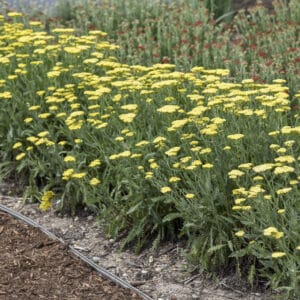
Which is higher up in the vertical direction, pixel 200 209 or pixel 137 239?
pixel 200 209

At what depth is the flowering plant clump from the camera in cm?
472

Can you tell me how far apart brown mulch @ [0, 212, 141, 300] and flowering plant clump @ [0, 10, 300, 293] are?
37cm

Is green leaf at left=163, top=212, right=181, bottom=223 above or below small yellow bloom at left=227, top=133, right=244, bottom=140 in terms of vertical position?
below

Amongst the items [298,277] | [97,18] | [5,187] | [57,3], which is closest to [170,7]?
[97,18]

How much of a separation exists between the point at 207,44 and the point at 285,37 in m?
0.81

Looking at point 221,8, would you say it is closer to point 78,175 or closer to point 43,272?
point 78,175

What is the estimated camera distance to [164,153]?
541 centimetres

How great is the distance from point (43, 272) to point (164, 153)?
112cm

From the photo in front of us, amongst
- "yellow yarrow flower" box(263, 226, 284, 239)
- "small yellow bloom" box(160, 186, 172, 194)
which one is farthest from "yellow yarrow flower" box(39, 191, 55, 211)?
"yellow yarrow flower" box(263, 226, 284, 239)

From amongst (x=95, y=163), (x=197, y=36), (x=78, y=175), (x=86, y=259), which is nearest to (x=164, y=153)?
(x=95, y=163)

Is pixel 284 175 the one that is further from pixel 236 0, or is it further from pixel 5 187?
pixel 236 0

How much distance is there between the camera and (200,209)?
4.94 meters

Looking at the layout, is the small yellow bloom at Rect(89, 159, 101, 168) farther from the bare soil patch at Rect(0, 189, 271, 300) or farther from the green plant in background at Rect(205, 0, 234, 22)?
the green plant in background at Rect(205, 0, 234, 22)

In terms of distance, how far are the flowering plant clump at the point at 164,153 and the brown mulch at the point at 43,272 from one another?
0.37 m
